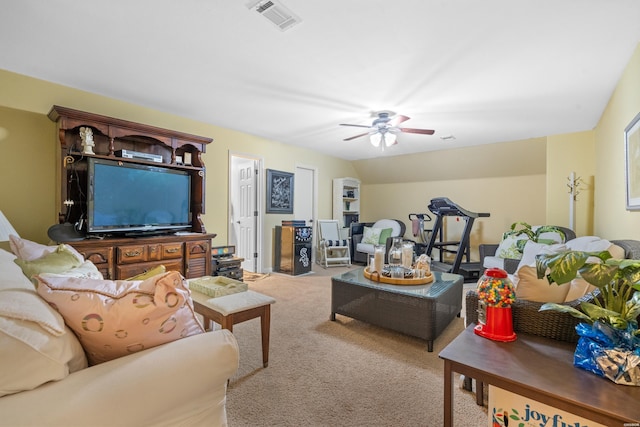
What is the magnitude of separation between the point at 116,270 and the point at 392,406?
2.74 meters

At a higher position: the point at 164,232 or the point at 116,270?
the point at 164,232

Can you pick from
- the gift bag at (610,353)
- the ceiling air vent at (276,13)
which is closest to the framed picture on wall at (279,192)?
the ceiling air vent at (276,13)

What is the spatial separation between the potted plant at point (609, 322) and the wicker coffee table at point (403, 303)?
3.84ft

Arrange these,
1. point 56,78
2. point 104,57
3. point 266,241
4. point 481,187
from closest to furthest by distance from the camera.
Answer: point 104,57, point 56,78, point 266,241, point 481,187

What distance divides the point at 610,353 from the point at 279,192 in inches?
177

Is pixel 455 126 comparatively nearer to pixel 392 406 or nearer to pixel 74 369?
pixel 392 406

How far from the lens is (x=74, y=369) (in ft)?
2.77

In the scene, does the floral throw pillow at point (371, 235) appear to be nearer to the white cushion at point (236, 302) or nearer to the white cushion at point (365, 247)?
the white cushion at point (365, 247)

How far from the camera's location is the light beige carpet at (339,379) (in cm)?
154

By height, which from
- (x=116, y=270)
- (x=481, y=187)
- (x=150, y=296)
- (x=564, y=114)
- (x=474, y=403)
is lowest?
(x=474, y=403)

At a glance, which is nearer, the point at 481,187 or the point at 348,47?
the point at 348,47

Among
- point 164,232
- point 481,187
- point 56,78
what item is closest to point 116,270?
point 164,232

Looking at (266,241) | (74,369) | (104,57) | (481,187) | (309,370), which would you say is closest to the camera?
(74,369)

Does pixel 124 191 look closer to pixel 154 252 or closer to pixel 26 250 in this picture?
pixel 154 252
